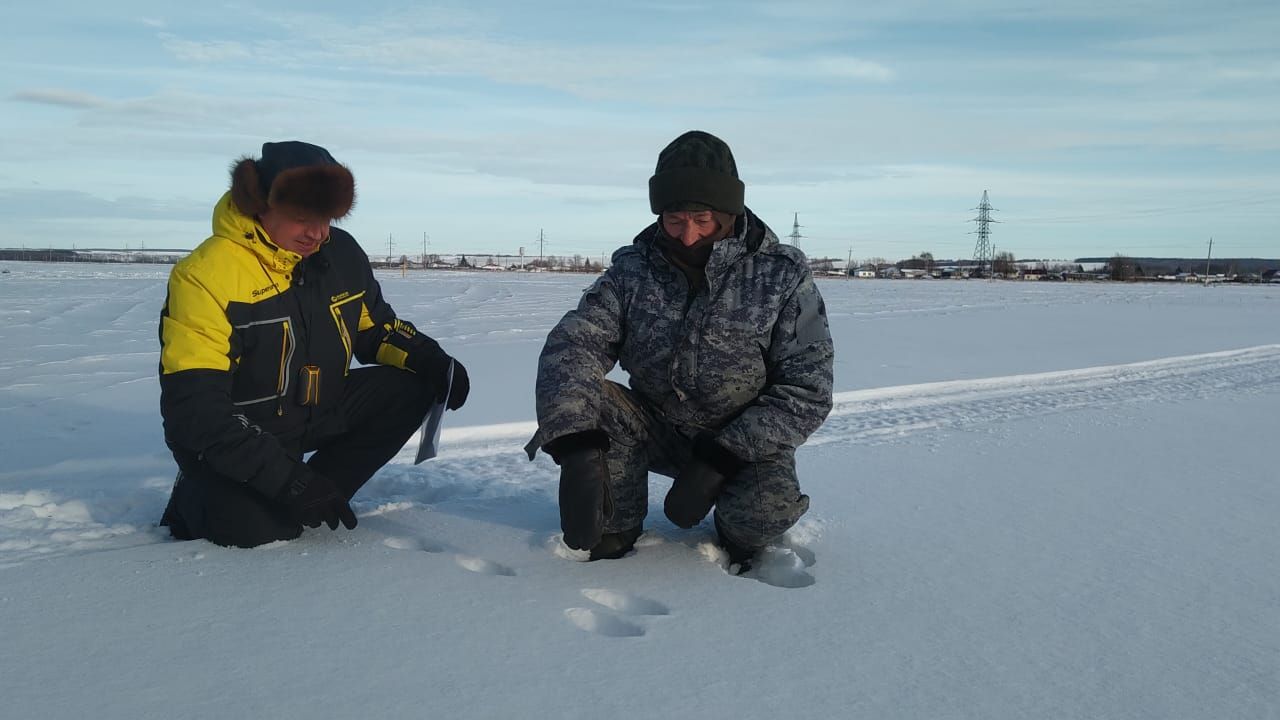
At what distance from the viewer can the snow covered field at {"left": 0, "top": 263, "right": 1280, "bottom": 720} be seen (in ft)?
5.01

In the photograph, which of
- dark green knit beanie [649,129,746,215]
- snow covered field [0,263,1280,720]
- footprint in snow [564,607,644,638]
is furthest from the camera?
dark green knit beanie [649,129,746,215]

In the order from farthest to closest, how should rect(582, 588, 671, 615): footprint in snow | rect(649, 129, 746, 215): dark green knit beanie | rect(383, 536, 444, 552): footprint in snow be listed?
rect(383, 536, 444, 552): footprint in snow → rect(649, 129, 746, 215): dark green knit beanie → rect(582, 588, 671, 615): footprint in snow

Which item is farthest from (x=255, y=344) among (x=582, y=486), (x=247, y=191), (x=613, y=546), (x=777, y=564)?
(x=777, y=564)

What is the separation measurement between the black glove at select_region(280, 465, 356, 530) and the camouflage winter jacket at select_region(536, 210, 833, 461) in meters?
0.61

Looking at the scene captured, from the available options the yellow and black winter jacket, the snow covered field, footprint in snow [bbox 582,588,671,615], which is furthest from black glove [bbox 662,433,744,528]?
the yellow and black winter jacket

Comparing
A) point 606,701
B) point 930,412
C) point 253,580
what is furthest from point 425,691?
point 930,412

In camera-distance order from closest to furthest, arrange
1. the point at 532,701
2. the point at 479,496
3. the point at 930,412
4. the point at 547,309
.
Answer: the point at 532,701
the point at 479,496
the point at 930,412
the point at 547,309

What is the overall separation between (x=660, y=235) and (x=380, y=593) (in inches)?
45.9

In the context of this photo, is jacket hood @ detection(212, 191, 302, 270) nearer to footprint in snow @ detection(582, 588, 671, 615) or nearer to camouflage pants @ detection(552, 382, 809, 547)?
camouflage pants @ detection(552, 382, 809, 547)

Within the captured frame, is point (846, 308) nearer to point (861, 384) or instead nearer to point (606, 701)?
point (861, 384)

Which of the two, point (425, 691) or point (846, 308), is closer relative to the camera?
point (425, 691)

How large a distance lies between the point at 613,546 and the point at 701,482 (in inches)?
12.9

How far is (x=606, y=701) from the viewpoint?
1492 mm

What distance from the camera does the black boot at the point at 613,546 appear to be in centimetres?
229
